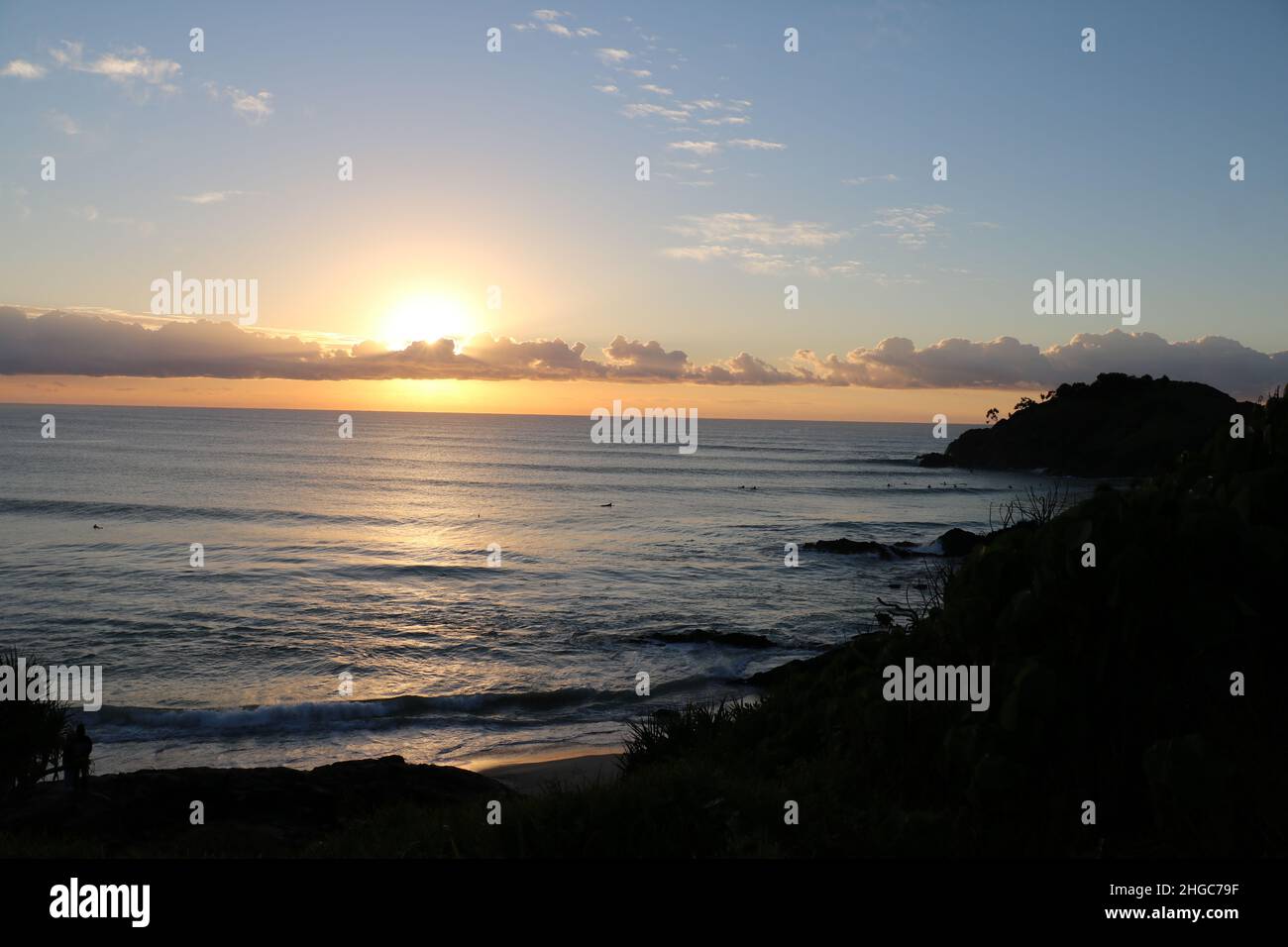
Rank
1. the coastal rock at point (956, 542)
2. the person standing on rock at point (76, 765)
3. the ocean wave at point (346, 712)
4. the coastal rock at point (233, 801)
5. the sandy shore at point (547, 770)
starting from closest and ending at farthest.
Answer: the coastal rock at point (233, 801)
the person standing on rock at point (76, 765)
the sandy shore at point (547, 770)
the ocean wave at point (346, 712)
the coastal rock at point (956, 542)

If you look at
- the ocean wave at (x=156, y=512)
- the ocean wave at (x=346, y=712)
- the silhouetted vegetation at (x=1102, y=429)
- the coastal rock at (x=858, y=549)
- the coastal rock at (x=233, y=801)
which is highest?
the silhouetted vegetation at (x=1102, y=429)

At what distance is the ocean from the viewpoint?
17.3 m

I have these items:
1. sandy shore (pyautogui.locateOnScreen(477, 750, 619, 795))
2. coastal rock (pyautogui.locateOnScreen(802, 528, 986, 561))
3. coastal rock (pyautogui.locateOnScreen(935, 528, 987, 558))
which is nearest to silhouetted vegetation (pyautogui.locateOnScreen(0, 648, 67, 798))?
sandy shore (pyautogui.locateOnScreen(477, 750, 619, 795))

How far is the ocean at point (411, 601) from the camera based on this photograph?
17.3m

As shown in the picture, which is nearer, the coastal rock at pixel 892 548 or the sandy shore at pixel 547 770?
the sandy shore at pixel 547 770

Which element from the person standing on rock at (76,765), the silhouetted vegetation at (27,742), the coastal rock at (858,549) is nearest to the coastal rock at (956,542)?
the coastal rock at (858,549)

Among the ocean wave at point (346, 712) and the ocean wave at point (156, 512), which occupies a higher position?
the ocean wave at point (156, 512)

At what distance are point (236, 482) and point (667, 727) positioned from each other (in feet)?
233

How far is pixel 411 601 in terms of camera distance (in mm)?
29688

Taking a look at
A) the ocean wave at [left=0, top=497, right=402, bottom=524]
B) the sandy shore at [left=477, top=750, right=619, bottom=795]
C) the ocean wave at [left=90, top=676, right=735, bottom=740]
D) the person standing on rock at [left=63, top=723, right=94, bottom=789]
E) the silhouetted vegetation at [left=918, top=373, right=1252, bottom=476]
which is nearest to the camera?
the person standing on rock at [left=63, top=723, right=94, bottom=789]

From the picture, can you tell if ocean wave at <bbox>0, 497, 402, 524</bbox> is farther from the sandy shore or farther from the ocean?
the sandy shore

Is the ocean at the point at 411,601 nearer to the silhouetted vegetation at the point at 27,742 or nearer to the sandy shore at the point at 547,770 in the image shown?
the sandy shore at the point at 547,770
